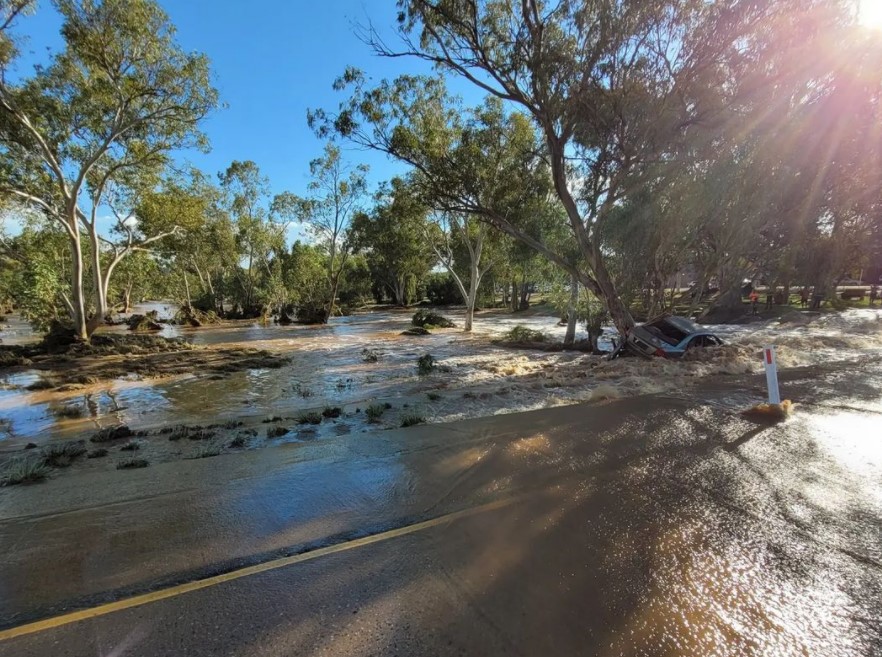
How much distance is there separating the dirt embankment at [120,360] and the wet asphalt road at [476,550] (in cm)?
1051

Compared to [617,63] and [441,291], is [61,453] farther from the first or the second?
[441,291]

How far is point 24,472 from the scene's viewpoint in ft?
15.4

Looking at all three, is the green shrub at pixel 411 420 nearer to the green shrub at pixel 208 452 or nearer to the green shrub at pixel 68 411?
the green shrub at pixel 208 452

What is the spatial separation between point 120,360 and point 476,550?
18.0m

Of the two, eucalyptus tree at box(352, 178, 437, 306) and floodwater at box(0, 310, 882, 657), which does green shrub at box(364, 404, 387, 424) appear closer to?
floodwater at box(0, 310, 882, 657)

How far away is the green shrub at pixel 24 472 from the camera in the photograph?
4.54m

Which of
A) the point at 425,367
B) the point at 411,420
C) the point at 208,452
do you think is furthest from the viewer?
the point at 425,367

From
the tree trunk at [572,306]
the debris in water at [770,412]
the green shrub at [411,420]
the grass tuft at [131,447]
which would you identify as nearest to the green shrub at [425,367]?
the green shrub at [411,420]

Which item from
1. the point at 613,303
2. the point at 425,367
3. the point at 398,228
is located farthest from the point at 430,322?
the point at 613,303

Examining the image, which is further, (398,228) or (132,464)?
(398,228)

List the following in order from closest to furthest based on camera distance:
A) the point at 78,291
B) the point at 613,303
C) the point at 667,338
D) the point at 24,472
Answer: the point at 24,472, the point at 667,338, the point at 613,303, the point at 78,291

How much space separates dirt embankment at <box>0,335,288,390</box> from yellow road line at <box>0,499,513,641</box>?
38.8 feet

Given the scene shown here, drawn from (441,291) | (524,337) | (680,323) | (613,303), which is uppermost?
(441,291)

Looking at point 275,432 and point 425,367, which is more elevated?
point 275,432
